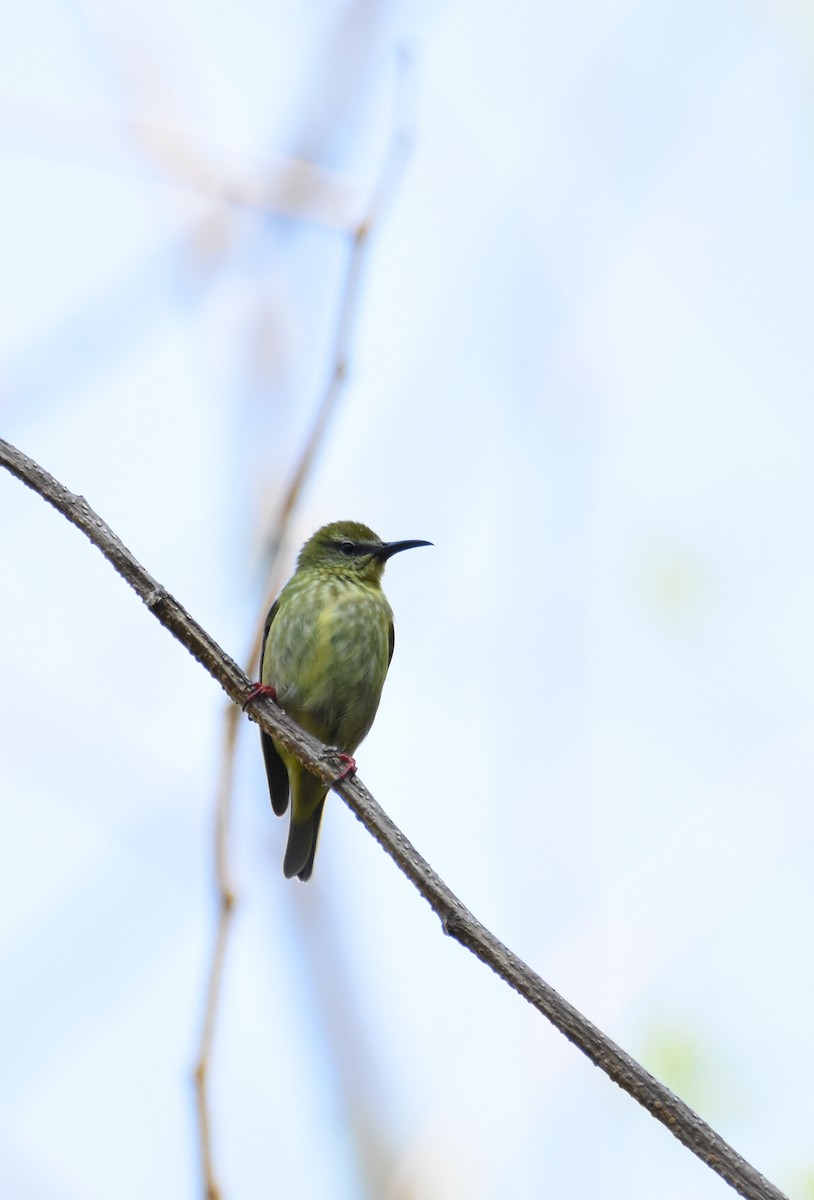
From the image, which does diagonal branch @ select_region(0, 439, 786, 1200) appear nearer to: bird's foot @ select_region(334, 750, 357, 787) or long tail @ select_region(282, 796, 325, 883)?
bird's foot @ select_region(334, 750, 357, 787)

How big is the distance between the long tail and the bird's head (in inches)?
50.9

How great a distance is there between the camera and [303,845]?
22.3 ft

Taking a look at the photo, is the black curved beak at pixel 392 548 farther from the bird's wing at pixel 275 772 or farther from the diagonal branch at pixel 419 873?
the diagonal branch at pixel 419 873

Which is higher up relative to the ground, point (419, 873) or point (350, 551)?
point (350, 551)

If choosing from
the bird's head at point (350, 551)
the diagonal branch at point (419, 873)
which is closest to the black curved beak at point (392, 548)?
the bird's head at point (350, 551)

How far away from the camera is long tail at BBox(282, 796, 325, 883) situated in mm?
6672

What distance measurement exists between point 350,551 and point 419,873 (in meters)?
4.34

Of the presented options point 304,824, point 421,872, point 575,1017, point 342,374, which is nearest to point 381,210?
point 342,374

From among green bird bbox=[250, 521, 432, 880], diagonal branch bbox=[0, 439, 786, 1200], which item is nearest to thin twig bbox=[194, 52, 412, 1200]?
diagonal branch bbox=[0, 439, 786, 1200]

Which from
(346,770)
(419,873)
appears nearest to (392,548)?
(346,770)

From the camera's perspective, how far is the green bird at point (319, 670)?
6578mm

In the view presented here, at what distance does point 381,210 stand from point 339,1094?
8.59 ft

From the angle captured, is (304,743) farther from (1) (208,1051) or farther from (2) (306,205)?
(2) (306,205)

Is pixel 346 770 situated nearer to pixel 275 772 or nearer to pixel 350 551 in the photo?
pixel 275 772
